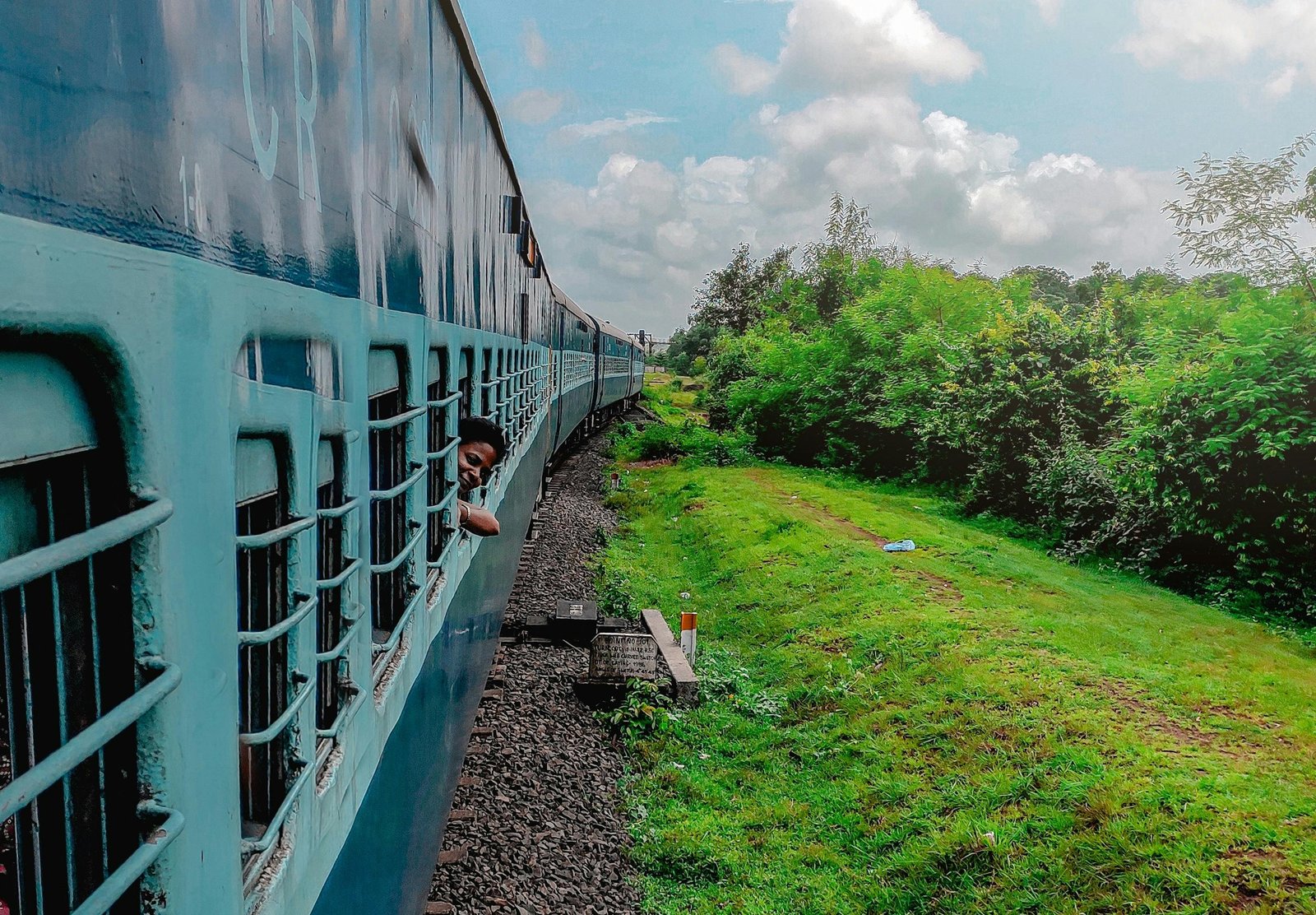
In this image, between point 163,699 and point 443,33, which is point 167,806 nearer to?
point 163,699

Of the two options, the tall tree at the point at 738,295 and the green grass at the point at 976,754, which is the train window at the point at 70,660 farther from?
the tall tree at the point at 738,295

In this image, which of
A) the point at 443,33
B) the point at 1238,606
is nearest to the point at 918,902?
the point at 443,33

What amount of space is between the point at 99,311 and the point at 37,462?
16 centimetres

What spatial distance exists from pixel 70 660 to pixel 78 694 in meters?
0.05

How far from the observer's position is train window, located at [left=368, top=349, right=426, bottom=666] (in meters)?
2.38

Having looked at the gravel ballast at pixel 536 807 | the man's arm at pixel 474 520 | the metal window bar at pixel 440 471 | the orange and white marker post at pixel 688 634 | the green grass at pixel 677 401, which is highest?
the metal window bar at pixel 440 471

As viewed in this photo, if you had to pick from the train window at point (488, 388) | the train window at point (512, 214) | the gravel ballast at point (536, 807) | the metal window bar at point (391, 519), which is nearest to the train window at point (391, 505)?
the metal window bar at point (391, 519)

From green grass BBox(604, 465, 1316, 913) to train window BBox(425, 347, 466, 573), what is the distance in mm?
3118

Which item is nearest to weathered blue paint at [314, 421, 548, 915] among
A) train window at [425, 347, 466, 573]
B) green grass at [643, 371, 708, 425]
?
train window at [425, 347, 466, 573]

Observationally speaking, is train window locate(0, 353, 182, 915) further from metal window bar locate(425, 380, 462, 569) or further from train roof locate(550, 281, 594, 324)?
train roof locate(550, 281, 594, 324)

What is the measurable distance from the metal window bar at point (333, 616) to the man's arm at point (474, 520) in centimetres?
184

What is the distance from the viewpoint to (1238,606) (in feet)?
34.6

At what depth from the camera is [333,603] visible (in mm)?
2035

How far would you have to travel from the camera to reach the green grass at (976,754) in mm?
5297
